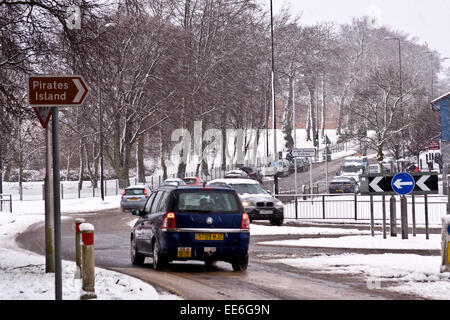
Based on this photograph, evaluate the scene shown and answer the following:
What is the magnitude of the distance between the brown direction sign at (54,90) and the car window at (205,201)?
245 inches

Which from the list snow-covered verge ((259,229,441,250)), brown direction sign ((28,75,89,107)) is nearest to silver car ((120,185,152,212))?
snow-covered verge ((259,229,441,250))

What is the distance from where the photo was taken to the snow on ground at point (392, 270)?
12518 millimetres

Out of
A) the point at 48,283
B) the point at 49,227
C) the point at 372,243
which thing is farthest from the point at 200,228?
the point at 372,243

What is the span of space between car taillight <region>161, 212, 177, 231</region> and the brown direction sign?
606 cm

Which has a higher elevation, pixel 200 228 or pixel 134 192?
pixel 134 192

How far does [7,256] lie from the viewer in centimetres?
1841

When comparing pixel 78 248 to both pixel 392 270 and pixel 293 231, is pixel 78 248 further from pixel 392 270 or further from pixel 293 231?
pixel 293 231

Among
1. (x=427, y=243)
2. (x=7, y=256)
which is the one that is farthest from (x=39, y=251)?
(x=427, y=243)

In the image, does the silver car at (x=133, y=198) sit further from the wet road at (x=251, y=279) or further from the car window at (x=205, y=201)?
the car window at (x=205, y=201)

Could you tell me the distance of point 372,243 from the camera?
2152cm

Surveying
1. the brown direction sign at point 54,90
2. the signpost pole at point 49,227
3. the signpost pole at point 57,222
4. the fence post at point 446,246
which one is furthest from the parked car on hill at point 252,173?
the signpost pole at point 57,222

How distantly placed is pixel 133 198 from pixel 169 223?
30416mm

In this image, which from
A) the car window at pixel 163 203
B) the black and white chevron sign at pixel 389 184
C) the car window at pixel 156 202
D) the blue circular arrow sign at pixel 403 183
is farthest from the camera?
the black and white chevron sign at pixel 389 184
